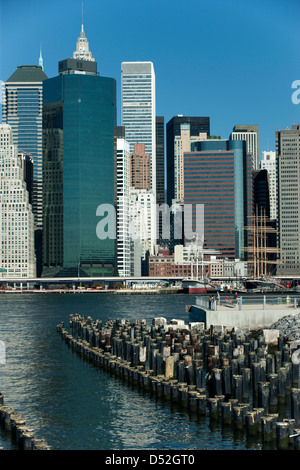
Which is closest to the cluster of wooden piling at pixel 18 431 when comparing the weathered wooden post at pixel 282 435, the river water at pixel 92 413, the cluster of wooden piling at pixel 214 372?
the river water at pixel 92 413

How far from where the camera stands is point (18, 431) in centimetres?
3275

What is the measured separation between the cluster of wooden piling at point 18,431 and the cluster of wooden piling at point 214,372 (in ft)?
29.9

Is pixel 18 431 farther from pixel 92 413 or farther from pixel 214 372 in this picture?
pixel 214 372

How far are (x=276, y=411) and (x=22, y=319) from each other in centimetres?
7005

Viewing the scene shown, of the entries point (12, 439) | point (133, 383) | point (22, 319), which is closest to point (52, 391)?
point (133, 383)

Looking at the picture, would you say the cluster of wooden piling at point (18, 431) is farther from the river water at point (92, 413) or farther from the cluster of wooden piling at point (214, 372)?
the cluster of wooden piling at point (214, 372)

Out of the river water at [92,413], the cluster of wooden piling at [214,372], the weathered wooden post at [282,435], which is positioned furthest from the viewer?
the cluster of wooden piling at [214,372]

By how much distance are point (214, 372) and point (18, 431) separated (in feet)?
39.1

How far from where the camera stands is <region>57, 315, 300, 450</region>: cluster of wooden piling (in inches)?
1335

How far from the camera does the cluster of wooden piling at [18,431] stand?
31016 mm

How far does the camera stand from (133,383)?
4653 cm

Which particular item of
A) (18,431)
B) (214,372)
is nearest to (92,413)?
(214,372)

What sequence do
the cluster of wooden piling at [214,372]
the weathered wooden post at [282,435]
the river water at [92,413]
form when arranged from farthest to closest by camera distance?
the cluster of wooden piling at [214,372], the river water at [92,413], the weathered wooden post at [282,435]

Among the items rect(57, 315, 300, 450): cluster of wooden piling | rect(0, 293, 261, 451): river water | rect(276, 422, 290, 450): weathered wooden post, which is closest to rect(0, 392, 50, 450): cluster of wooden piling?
rect(0, 293, 261, 451): river water
